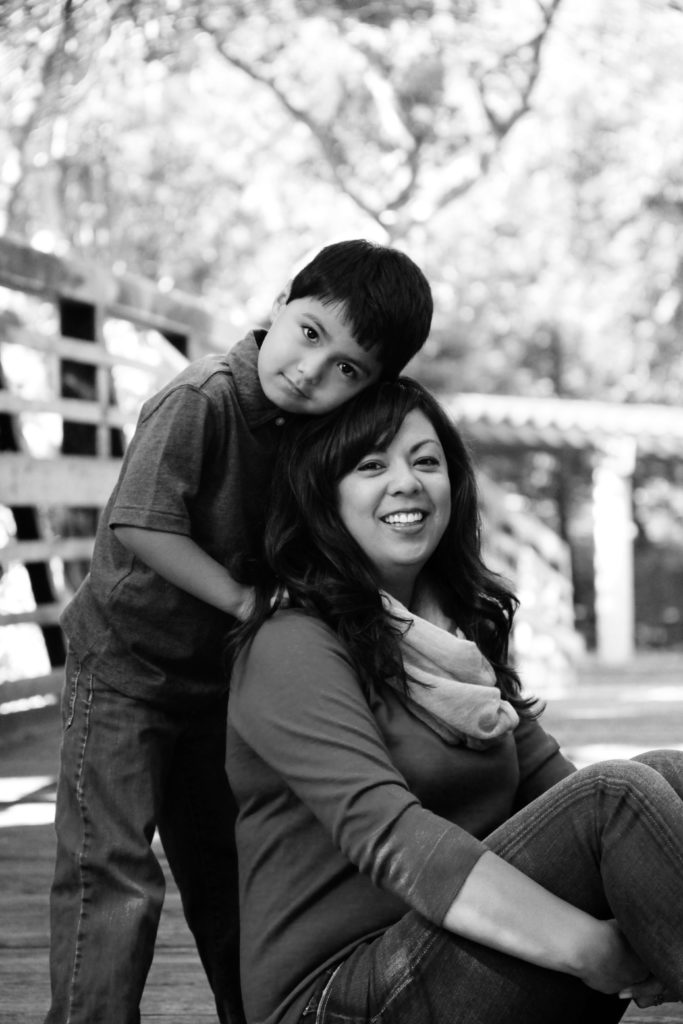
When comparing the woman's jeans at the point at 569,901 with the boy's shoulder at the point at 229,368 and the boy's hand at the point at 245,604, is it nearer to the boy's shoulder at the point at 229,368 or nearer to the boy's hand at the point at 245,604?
the boy's hand at the point at 245,604

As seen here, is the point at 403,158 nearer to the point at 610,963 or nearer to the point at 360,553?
the point at 360,553

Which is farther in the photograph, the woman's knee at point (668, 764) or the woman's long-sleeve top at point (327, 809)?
the woman's knee at point (668, 764)

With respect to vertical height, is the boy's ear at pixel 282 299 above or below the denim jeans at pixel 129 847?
above

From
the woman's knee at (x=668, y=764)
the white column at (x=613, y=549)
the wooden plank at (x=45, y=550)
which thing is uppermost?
the woman's knee at (x=668, y=764)

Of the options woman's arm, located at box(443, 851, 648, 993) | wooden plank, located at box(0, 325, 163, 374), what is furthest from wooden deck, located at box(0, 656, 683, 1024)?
wooden plank, located at box(0, 325, 163, 374)

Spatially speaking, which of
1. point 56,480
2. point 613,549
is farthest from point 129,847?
point 613,549

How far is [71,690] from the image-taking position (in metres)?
2.07

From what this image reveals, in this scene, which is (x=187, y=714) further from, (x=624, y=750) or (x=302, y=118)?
(x=302, y=118)

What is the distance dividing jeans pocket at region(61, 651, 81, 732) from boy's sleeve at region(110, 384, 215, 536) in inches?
9.1

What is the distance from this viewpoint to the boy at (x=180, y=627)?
1.94 meters

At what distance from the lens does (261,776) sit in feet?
5.43

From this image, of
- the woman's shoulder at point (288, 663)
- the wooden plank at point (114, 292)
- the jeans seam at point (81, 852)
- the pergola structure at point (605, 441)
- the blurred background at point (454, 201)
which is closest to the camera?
the woman's shoulder at point (288, 663)

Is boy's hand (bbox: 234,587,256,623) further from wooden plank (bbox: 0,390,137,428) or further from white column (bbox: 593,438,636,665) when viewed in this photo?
white column (bbox: 593,438,636,665)

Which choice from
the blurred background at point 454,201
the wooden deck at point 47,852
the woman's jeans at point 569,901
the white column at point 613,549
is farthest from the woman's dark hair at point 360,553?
the white column at point 613,549
